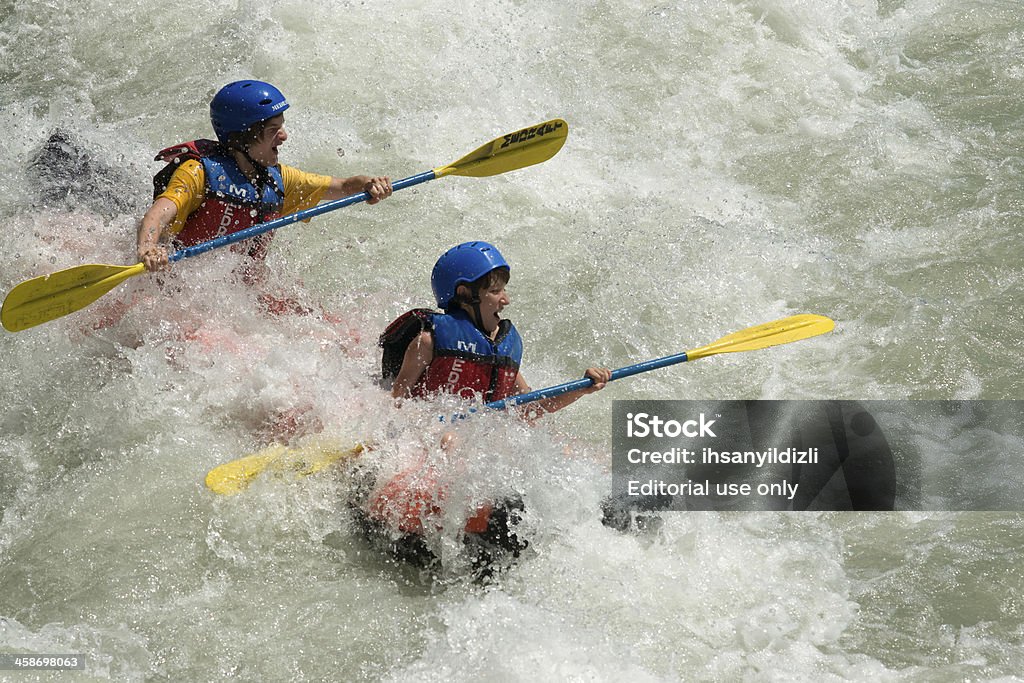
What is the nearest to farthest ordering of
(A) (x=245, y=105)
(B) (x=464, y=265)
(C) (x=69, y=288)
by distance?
(B) (x=464, y=265) → (C) (x=69, y=288) → (A) (x=245, y=105)

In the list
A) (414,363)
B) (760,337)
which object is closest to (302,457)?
(414,363)

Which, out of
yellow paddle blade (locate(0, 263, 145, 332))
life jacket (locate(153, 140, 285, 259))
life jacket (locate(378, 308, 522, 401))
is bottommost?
life jacket (locate(378, 308, 522, 401))

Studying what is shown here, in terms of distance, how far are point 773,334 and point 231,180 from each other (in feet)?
8.25

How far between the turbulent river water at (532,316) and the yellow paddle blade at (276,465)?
77 mm

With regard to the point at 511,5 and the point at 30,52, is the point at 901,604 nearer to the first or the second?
the point at 511,5

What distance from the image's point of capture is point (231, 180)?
5.46m

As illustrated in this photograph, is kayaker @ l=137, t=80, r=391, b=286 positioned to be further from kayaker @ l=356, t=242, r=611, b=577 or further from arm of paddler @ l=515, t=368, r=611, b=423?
arm of paddler @ l=515, t=368, r=611, b=423

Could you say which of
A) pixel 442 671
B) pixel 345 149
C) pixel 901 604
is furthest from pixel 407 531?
pixel 345 149

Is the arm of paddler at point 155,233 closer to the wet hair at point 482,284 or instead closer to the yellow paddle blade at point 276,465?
the yellow paddle blade at point 276,465

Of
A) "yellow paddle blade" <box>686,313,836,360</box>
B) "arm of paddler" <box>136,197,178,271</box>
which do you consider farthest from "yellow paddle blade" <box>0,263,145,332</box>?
"yellow paddle blade" <box>686,313,836,360</box>

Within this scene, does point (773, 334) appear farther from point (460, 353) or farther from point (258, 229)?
point (258, 229)

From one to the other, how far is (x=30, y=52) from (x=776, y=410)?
6128 millimetres

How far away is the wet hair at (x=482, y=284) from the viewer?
4.55m

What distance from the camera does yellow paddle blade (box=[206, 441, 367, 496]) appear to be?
448 centimetres
